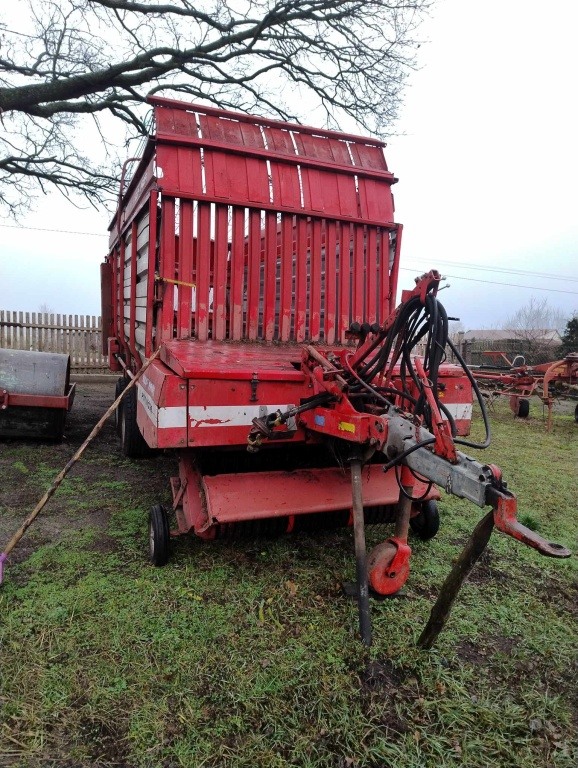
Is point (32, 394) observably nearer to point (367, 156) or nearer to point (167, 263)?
point (167, 263)

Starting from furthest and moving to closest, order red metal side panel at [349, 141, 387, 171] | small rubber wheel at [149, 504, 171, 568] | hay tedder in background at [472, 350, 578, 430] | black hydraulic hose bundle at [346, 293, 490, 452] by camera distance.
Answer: hay tedder in background at [472, 350, 578, 430]
red metal side panel at [349, 141, 387, 171]
small rubber wheel at [149, 504, 171, 568]
black hydraulic hose bundle at [346, 293, 490, 452]

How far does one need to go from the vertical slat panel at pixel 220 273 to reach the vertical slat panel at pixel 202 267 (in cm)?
7

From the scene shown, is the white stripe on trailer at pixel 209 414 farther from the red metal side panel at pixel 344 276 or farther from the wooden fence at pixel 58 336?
the wooden fence at pixel 58 336

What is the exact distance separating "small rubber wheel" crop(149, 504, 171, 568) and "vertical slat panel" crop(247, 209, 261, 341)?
1460mm

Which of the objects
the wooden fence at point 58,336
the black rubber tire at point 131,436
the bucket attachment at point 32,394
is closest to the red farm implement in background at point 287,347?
the black rubber tire at point 131,436

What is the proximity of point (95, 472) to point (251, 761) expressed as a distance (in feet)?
11.7

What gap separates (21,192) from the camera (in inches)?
484

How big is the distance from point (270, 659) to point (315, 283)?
262cm

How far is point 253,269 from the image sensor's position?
3713 mm

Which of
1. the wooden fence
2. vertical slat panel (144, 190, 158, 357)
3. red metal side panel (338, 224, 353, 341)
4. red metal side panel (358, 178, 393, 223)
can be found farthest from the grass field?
the wooden fence

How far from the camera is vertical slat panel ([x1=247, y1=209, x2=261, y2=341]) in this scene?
3705mm

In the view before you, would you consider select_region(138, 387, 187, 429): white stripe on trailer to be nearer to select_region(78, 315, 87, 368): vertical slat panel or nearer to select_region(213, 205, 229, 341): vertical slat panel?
select_region(213, 205, 229, 341): vertical slat panel

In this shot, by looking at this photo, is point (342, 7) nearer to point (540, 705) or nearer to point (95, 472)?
point (95, 472)

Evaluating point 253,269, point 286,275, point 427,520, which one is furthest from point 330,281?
point 427,520
